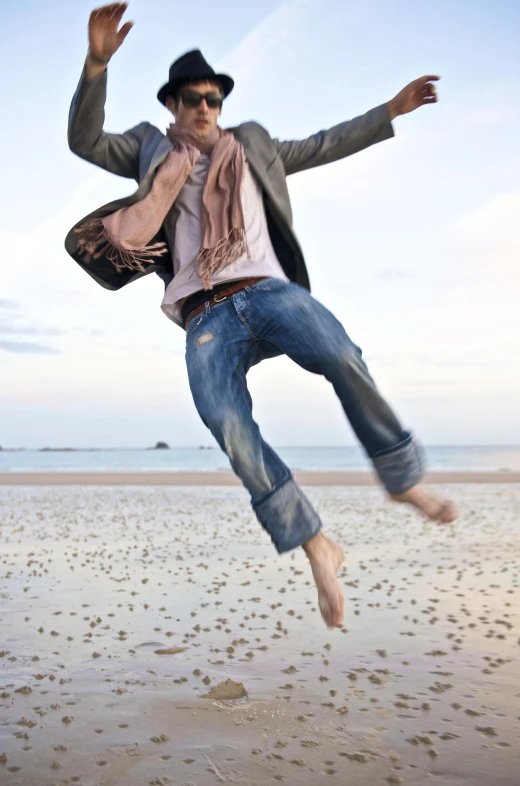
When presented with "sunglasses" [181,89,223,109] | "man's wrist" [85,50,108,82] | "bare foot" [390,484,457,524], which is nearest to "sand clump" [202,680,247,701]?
"bare foot" [390,484,457,524]

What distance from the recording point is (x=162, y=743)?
438 centimetres

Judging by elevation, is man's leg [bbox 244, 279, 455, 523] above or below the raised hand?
below

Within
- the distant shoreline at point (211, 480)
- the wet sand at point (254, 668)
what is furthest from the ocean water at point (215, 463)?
the wet sand at point (254, 668)

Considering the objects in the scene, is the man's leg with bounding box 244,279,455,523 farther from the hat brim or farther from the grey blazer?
the hat brim

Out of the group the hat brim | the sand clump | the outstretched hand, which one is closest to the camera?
the hat brim

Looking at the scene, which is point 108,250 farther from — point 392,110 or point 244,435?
point 392,110

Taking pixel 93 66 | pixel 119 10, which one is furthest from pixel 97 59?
pixel 119 10

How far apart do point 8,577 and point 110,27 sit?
7.17 m

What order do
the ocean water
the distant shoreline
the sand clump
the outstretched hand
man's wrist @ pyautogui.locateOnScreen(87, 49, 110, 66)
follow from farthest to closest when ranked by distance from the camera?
the ocean water → the distant shoreline → the sand clump → the outstretched hand → man's wrist @ pyautogui.locateOnScreen(87, 49, 110, 66)

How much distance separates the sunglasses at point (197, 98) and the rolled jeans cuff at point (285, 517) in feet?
6.93

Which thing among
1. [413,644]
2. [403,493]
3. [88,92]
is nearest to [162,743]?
[403,493]

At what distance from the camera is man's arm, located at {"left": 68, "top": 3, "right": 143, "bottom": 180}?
3.61m

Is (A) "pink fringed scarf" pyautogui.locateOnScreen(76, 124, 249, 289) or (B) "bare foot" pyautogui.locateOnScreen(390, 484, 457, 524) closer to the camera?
(A) "pink fringed scarf" pyautogui.locateOnScreen(76, 124, 249, 289)

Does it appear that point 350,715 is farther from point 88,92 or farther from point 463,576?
point 463,576
